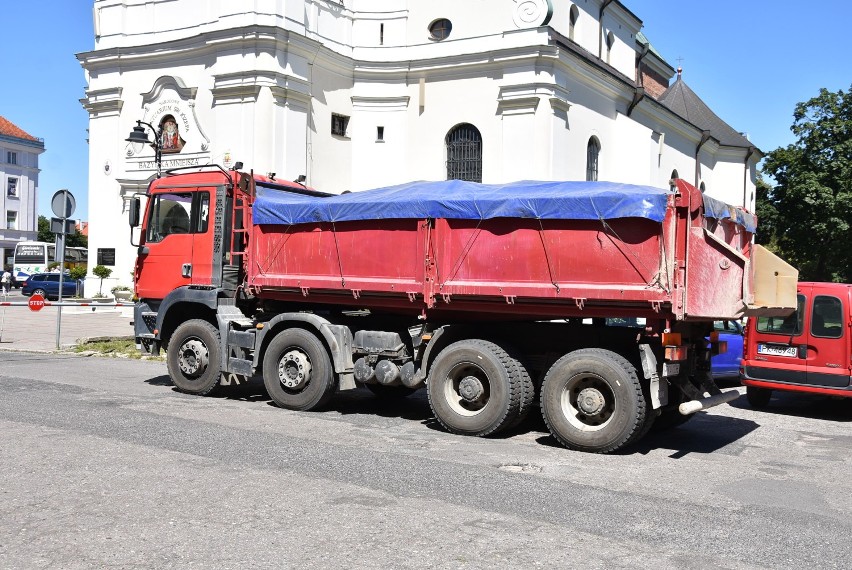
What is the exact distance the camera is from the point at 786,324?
39.2ft

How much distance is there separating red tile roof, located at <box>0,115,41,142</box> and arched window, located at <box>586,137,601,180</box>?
220 feet

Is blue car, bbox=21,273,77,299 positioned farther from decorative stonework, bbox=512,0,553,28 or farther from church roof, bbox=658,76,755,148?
church roof, bbox=658,76,755,148

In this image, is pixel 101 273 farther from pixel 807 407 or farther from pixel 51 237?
pixel 51 237

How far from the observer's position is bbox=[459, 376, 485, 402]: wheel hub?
914 centimetres

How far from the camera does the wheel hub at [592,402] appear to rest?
27.9 ft

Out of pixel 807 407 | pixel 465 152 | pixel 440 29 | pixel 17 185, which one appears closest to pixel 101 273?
pixel 465 152

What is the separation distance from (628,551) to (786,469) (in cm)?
357

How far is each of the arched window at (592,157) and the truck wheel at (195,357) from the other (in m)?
23.0

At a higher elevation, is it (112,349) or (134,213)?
(134,213)

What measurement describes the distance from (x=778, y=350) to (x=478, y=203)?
5452 millimetres

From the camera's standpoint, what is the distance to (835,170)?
4316cm

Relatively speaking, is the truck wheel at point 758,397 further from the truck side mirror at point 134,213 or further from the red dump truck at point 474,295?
the truck side mirror at point 134,213

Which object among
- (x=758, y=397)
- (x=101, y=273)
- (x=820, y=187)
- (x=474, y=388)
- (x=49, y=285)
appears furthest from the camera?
(x=49, y=285)

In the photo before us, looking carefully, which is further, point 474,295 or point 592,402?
point 474,295
